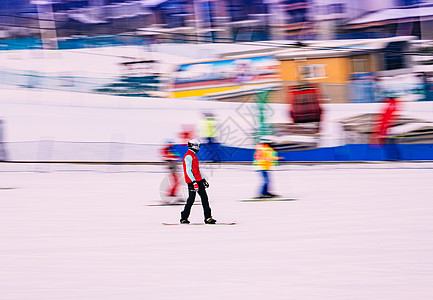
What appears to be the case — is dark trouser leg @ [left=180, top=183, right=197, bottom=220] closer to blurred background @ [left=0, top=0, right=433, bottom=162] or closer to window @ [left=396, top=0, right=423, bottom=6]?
blurred background @ [left=0, top=0, right=433, bottom=162]

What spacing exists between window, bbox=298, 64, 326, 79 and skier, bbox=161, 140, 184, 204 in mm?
12865

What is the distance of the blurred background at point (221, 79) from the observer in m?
22.7

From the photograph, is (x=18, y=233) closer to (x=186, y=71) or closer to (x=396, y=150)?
(x=396, y=150)

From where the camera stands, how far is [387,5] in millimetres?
30812

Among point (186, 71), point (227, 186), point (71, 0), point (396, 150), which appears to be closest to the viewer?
point (227, 186)

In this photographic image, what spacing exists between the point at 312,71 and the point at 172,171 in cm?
1368

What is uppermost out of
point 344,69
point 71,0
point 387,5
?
point 71,0

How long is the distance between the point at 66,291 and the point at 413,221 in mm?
6505

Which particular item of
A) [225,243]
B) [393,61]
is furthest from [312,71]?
[225,243]

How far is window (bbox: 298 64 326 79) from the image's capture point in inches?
1020

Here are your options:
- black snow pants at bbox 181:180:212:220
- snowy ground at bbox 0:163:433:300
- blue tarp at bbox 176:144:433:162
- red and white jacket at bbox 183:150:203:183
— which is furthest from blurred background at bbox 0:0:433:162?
Result: black snow pants at bbox 181:180:212:220

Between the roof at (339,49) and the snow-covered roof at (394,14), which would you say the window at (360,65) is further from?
the snow-covered roof at (394,14)

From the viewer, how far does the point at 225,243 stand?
9227 millimetres

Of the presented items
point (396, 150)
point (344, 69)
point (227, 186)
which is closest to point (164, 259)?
point (227, 186)
